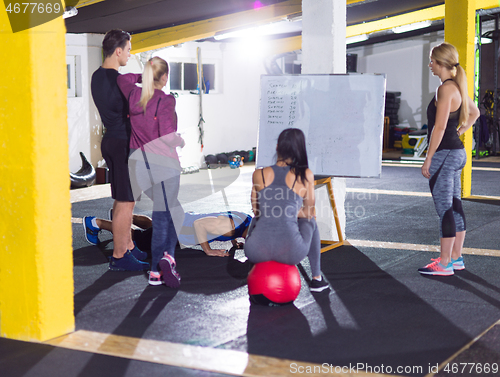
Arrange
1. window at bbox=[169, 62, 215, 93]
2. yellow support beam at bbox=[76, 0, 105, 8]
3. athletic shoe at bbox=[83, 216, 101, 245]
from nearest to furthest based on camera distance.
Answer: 1. athletic shoe at bbox=[83, 216, 101, 245]
2. yellow support beam at bbox=[76, 0, 105, 8]
3. window at bbox=[169, 62, 215, 93]

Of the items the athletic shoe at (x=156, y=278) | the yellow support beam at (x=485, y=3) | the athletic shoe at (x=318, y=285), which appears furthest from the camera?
the yellow support beam at (x=485, y=3)

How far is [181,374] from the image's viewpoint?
8.22ft

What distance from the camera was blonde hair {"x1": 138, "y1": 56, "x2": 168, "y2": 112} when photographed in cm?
359

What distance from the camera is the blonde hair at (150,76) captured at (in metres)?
3.59

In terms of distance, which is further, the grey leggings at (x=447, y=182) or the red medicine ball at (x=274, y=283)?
the grey leggings at (x=447, y=182)

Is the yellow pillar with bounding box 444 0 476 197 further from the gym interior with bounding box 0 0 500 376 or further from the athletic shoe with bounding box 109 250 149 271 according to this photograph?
the athletic shoe with bounding box 109 250 149 271

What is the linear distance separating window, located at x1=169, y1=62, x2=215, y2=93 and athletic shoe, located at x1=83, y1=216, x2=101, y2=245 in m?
6.91

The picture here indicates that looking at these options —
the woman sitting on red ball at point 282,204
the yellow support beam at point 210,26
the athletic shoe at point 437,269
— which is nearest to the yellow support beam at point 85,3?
the yellow support beam at point 210,26

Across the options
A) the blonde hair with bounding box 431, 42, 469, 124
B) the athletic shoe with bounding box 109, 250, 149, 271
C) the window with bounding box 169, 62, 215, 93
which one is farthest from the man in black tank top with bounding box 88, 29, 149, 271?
the window with bounding box 169, 62, 215, 93

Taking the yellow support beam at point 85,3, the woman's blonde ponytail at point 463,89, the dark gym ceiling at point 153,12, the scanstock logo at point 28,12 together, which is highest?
the dark gym ceiling at point 153,12

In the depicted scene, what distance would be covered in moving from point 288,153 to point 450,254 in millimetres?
1451

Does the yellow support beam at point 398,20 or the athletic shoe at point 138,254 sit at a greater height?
the yellow support beam at point 398,20

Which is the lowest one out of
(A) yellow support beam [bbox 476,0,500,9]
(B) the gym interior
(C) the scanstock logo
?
(B) the gym interior

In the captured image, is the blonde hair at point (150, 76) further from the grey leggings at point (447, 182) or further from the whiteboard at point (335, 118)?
A: the grey leggings at point (447, 182)
